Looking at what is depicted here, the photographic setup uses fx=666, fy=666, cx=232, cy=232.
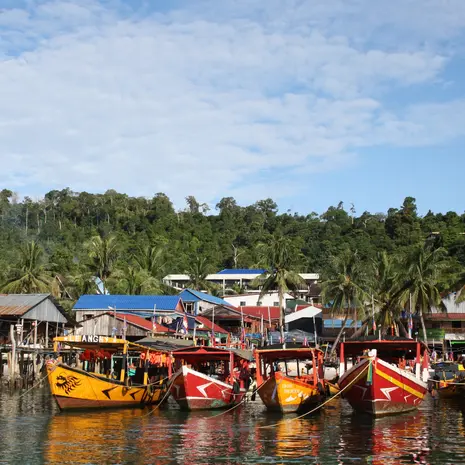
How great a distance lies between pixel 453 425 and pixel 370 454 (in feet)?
27.9

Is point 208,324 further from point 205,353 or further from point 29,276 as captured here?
point 205,353

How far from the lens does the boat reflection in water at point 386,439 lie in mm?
21359

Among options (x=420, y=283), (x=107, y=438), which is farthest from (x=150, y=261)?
(x=107, y=438)

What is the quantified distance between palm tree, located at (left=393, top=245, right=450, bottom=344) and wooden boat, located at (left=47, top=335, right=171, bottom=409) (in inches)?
1151

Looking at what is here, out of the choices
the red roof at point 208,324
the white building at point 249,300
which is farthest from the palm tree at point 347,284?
the white building at point 249,300

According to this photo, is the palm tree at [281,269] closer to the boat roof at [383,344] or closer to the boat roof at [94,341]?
the boat roof at [383,344]

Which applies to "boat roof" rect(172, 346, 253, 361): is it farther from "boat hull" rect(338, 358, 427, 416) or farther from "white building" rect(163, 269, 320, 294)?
"white building" rect(163, 269, 320, 294)

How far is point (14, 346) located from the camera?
4400 centimetres

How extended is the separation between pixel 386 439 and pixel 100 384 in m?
14.4

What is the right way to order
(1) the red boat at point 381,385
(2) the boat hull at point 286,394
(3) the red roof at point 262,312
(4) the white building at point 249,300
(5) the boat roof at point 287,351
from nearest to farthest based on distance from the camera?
1. (1) the red boat at point 381,385
2. (2) the boat hull at point 286,394
3. (5) the boat roof at point 287,351
4. (3) the red roof at point 262,312
5. (4) the white building at point 249,300

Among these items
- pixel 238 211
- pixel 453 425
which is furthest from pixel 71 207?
pixel 453 425

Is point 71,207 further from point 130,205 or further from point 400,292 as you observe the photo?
point 400,292

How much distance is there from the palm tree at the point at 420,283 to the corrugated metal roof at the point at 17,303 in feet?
101

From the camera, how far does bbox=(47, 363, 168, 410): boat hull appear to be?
31.5 metres
